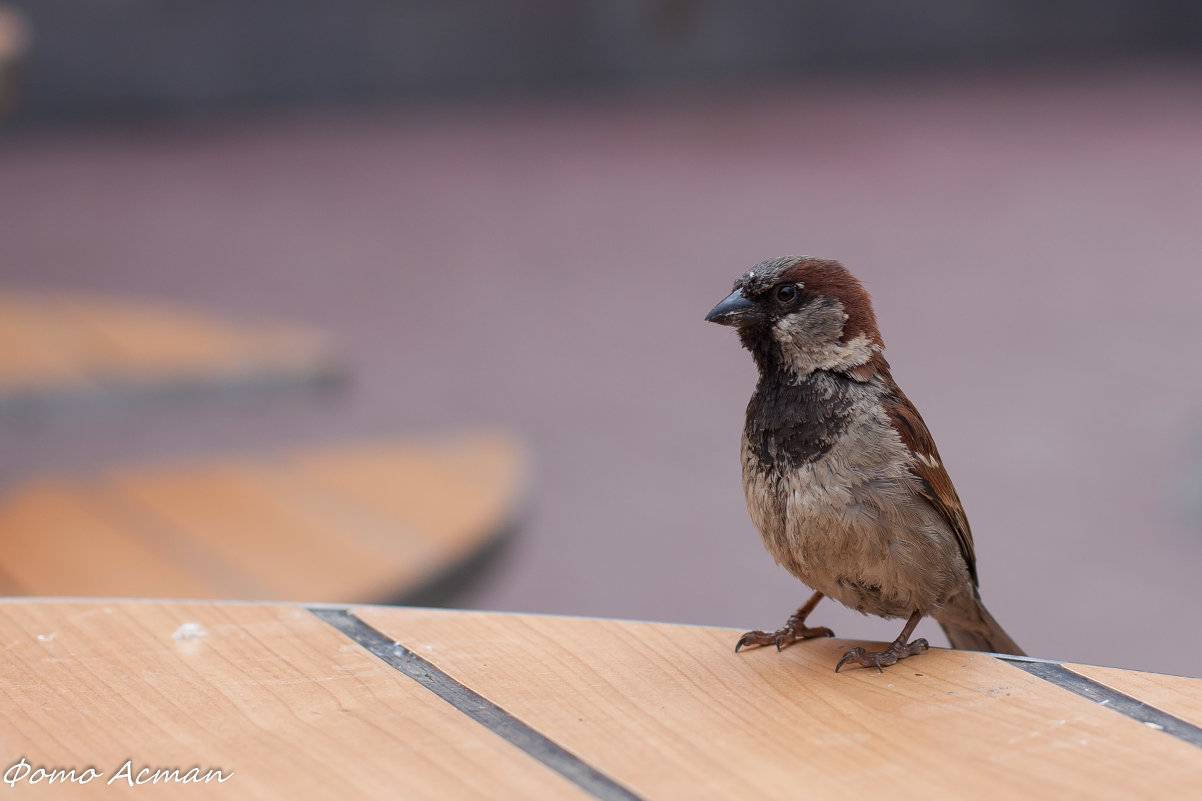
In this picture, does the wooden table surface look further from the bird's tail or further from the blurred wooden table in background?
the blurred wooden table in background

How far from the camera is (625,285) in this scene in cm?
727

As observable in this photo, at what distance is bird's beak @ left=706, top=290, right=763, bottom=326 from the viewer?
5.54 ft

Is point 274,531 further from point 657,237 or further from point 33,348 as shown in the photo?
point 657,237

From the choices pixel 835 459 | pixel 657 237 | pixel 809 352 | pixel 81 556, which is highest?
pixel 657 237

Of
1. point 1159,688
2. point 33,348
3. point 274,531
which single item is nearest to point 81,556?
point 274,531

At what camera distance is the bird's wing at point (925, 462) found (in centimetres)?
172

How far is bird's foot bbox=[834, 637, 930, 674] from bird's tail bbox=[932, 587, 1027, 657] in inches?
9.1

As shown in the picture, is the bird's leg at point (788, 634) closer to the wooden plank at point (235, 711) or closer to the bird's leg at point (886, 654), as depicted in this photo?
the bird's leg at point (886, 654)

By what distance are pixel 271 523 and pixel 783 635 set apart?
1538mm

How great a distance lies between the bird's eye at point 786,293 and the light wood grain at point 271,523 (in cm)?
118

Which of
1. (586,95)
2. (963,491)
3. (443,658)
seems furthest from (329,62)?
(443,658)

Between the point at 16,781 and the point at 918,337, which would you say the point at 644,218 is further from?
the point at 16,781

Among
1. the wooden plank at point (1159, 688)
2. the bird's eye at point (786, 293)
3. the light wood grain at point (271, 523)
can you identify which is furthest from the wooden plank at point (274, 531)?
the wooden plank at point (1159, 688)

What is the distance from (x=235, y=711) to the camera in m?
1.38
